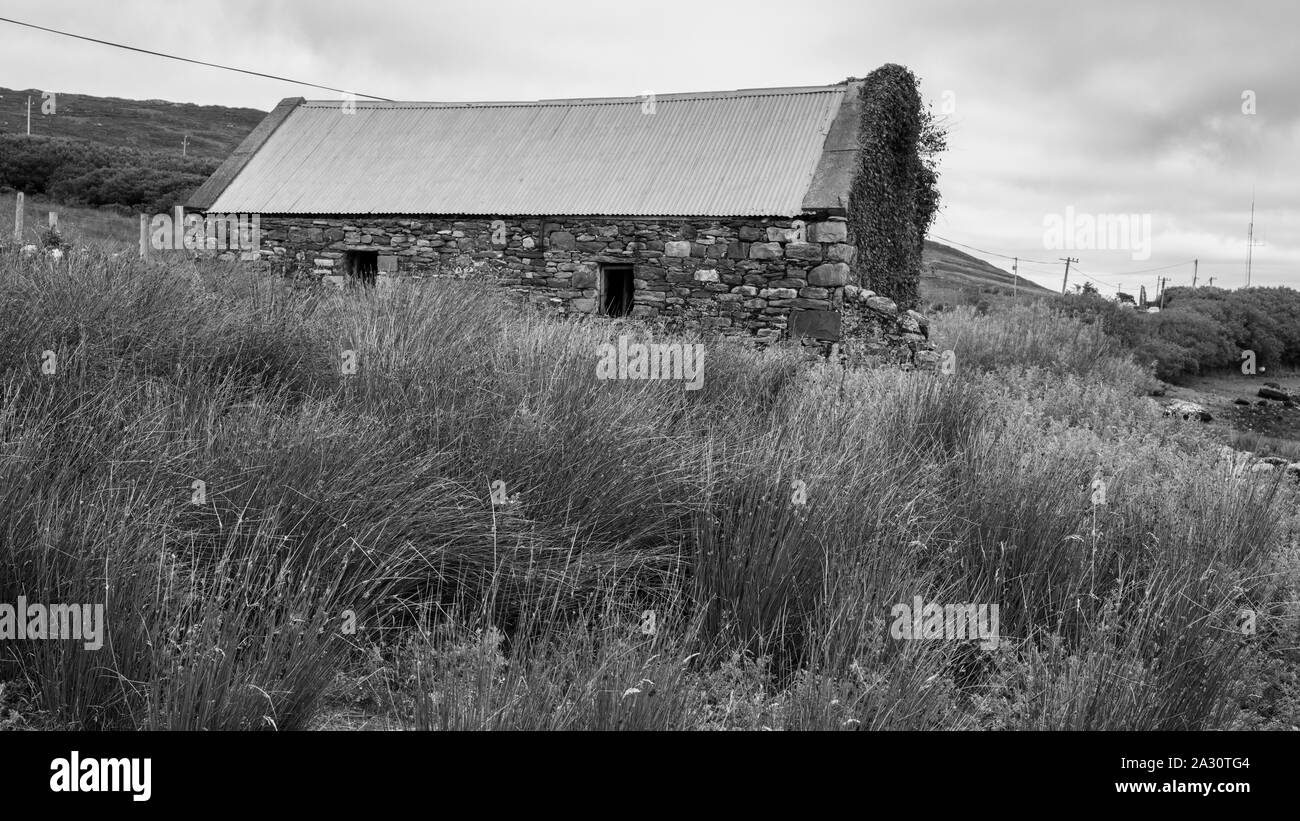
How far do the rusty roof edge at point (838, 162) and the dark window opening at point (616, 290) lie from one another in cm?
318

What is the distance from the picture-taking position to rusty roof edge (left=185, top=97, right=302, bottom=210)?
16078 millimetres

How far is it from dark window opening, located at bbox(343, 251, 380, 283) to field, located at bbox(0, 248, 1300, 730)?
9.11m

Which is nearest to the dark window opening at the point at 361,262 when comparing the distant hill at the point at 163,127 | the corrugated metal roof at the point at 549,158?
the corrugated metal roof at the point at 549,158

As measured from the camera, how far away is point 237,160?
55.0ft

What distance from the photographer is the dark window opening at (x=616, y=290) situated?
1473 cm

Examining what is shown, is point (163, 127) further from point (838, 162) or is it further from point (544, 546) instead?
point (544, 546)

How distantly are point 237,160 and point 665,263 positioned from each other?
335 inches

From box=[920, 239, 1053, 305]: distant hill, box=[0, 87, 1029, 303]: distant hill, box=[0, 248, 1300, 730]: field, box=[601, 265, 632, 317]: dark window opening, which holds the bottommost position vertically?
box=[0, 248, 1300, 730]: field

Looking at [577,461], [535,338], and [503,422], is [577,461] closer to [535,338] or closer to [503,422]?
[503,422]

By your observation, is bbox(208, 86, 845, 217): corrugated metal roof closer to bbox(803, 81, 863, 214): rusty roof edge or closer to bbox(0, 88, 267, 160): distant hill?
bbox(803, 81, 863, 214): rusty roof edge

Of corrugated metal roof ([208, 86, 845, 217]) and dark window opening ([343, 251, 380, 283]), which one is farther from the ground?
corrugated metal roof ([208, 86, 845, 217])

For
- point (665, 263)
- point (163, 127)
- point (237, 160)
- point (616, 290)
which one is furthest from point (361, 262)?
point (163, 127)

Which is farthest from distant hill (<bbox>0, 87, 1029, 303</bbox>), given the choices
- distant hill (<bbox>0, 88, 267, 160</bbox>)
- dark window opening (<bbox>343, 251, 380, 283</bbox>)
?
dark window opening (<bbox>343, 251, 380, 283</bbox>)
